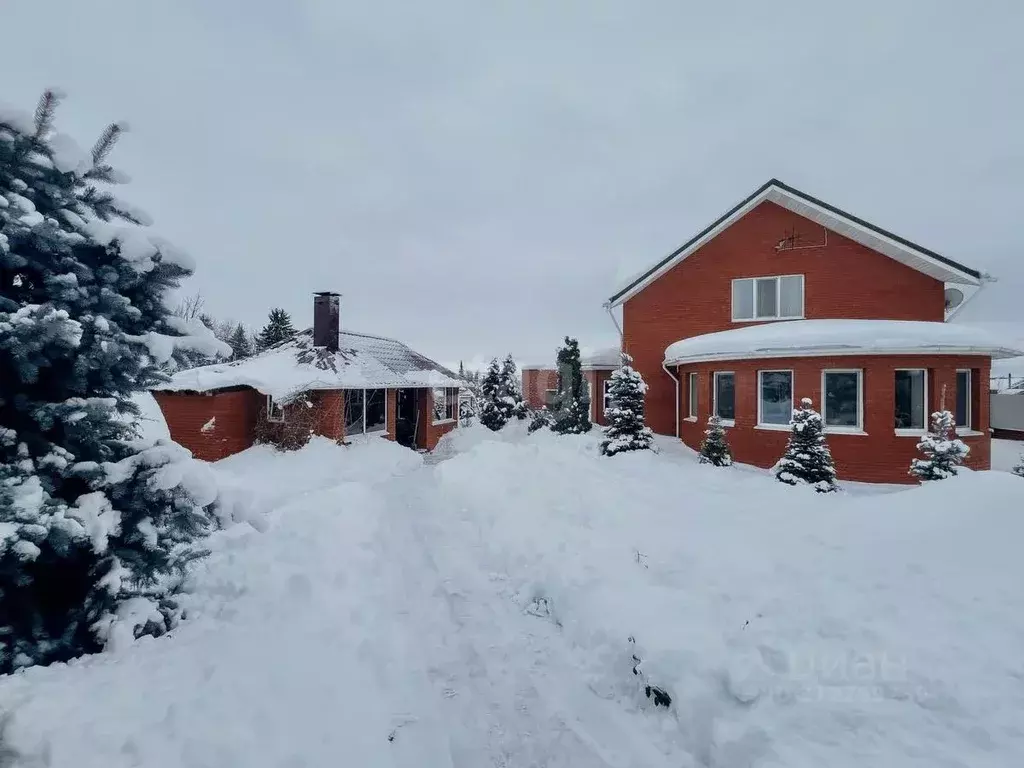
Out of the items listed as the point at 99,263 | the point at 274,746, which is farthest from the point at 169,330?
the point at 274,746

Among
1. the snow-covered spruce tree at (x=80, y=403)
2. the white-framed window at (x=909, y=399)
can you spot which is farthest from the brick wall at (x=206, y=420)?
the white-framed window at (x=909, y=399)

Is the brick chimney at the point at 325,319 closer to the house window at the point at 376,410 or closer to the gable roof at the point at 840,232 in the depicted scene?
the house window at the point at 376,410

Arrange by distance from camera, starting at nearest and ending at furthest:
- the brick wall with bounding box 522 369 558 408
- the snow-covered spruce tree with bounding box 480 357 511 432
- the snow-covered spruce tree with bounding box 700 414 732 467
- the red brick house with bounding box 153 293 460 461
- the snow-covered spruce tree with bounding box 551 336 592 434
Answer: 1. the snow-covered spruce tree with bounding box 700 414 732 467
2. the red brick house with bounding box 153 293 460 461
3. the snow-covered spruce tree with bounding box 551 336 592 434
4. the snow-covered spruce tree with bounding box 480 357 511 432
5. the brick wall with bounding box 522 369 558 408

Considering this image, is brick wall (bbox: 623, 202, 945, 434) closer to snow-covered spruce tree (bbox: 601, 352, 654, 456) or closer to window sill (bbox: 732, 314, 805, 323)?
window sill (bbox: 732, 314, 805, 323)

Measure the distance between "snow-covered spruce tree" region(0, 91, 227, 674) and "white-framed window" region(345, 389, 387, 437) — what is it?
42.2 ft

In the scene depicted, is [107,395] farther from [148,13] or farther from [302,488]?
[148,13]

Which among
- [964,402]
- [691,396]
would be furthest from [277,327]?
[964,402]

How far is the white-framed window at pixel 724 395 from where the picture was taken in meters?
14.0

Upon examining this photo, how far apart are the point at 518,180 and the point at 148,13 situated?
48.6ft

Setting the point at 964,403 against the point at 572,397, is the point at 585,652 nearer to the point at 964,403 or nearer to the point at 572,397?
the point at 964,403

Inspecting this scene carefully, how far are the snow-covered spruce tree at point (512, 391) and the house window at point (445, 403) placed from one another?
3.91 m

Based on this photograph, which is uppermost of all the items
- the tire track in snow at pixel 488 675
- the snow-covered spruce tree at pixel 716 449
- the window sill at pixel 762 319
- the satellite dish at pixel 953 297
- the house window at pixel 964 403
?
the satellite dish at pixel 953 297

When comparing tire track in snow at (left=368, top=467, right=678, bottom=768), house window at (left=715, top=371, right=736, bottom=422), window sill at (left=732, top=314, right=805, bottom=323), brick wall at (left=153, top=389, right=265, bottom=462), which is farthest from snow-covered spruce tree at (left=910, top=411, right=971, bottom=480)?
brick wall at (left=153, top=389, right=265, bottom=462)

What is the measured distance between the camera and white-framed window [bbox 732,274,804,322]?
602 inches
